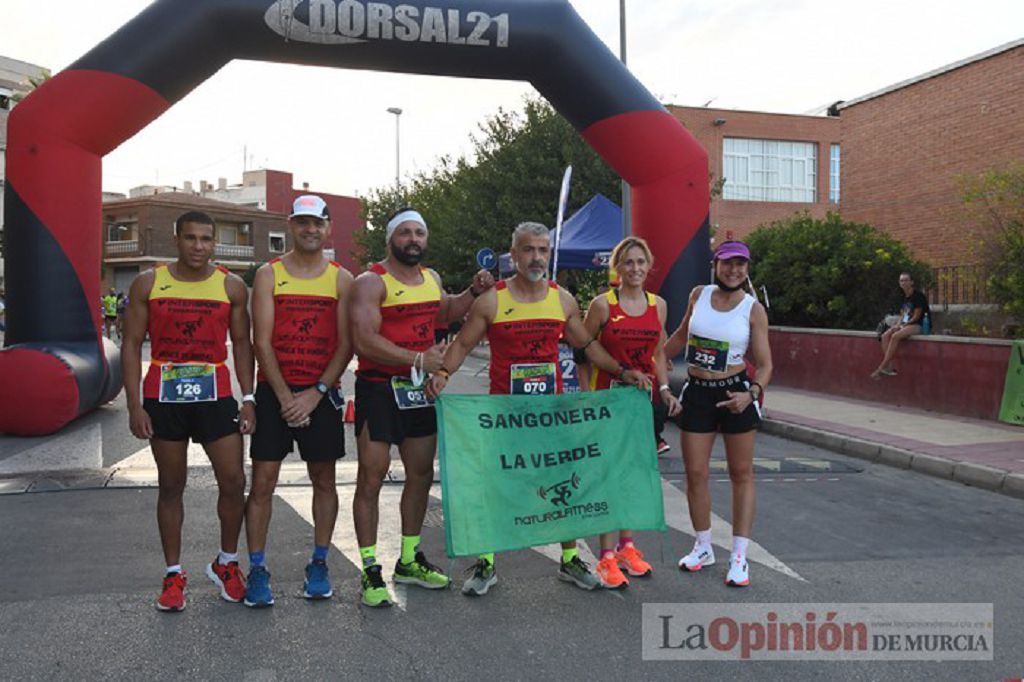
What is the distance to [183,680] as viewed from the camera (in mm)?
3490

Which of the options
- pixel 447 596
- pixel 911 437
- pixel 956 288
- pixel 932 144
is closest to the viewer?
pixel 447 596

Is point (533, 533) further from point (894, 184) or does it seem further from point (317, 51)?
point (894, 184)

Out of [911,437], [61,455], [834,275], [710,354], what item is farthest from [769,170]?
[710,354]

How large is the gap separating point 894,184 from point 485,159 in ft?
37.1

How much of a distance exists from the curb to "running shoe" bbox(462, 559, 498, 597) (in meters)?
4.97

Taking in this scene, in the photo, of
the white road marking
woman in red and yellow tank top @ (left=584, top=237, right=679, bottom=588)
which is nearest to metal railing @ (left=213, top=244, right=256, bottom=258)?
the white road marking

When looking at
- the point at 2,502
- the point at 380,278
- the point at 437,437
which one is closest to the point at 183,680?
the point at 437,437

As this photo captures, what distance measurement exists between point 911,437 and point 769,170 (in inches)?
1225

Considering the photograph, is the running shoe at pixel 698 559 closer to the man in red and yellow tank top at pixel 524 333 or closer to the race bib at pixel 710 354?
the man in red and yellow tank top at pixel 524 333

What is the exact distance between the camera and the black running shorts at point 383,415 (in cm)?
450

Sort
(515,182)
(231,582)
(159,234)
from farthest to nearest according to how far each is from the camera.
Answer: (159,234) → (515,182) → (231,582)

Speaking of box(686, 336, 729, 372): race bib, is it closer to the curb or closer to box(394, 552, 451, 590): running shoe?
box(394, 552, 451, 590): running shoe

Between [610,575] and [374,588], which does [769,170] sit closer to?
[610,575]

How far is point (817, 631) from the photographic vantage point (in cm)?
405
